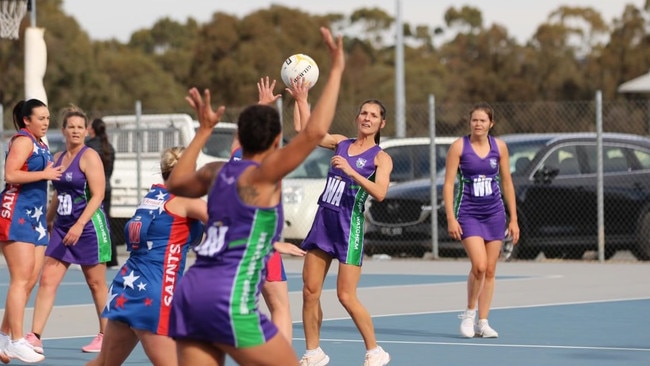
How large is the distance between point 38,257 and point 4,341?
65 cm

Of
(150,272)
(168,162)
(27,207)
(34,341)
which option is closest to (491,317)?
(34,341)

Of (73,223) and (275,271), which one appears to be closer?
(275,271)

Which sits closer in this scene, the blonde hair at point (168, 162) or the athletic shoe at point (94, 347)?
the blonde hair at point (168, 162)

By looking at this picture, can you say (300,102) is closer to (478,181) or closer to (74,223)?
(74,223)

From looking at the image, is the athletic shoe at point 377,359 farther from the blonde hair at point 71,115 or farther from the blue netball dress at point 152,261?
the blonde hair at point 71,115

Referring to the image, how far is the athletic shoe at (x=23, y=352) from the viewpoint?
10531 mm

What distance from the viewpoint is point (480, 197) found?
1235 centimetres

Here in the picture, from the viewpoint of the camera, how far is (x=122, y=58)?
260 ft

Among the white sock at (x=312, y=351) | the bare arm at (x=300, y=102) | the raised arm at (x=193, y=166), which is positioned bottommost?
the white sock at (x=312, y=351)

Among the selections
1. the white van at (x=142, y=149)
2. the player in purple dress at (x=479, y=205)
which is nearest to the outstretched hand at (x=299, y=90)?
the player in purple dress at (x=479, y=205)

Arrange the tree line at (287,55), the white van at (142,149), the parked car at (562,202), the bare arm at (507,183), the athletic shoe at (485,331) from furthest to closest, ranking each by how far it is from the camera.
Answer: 1. the tree line at (287,55)
2. the white van at (142,149)
3. the parked car at (562,202)
4. the bare arm at (507,183)
5. the athletic shoe at (485,331)

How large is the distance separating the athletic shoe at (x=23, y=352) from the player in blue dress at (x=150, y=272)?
2450 millimetres

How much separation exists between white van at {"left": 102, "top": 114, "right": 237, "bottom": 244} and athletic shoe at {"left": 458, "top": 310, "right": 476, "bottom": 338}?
9.95m

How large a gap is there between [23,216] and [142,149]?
12737mm
